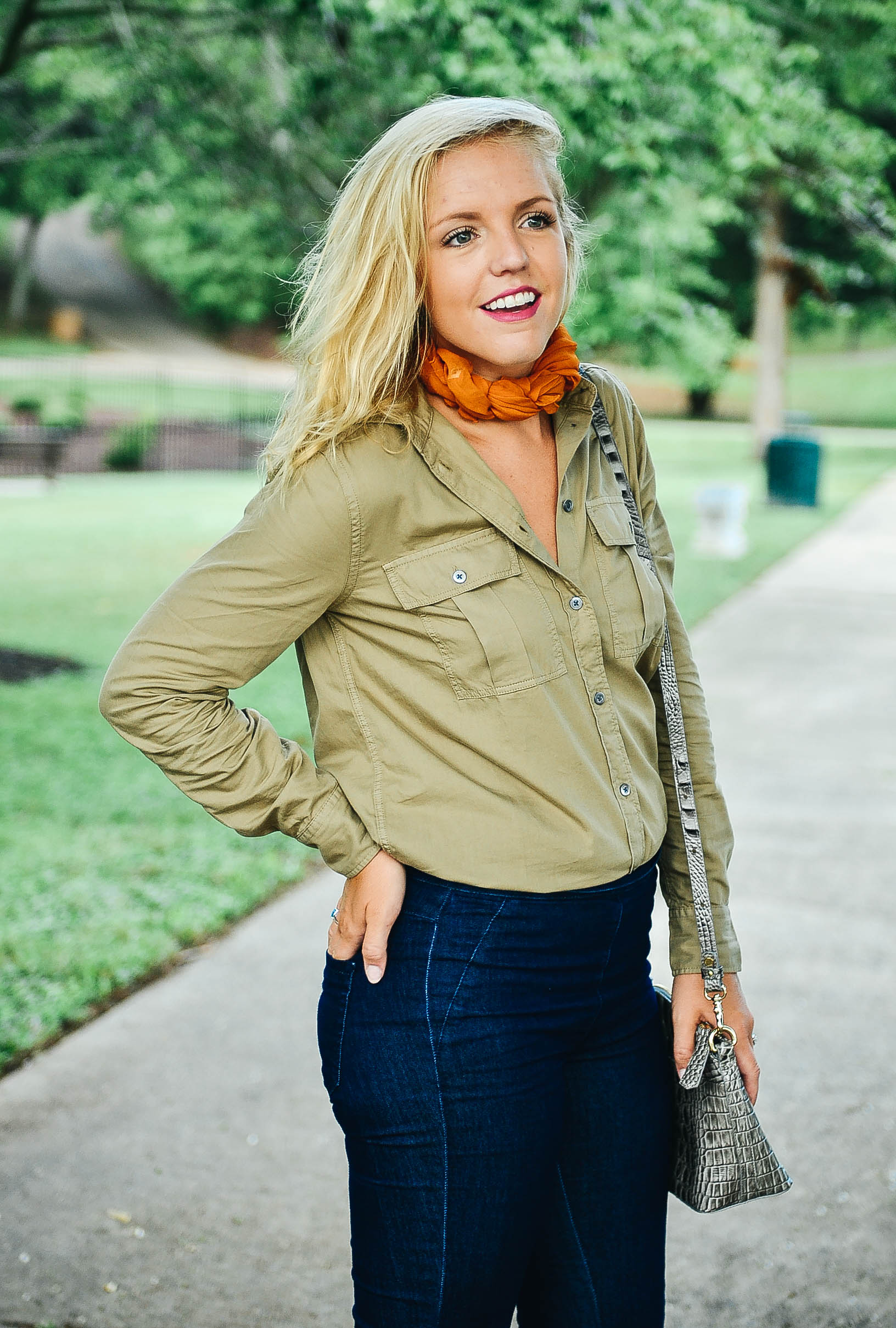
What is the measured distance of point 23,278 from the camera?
43625 millimetres

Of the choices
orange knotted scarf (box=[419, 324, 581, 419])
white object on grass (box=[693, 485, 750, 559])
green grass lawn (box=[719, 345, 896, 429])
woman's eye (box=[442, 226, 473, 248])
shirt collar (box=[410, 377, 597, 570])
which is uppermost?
woman's eye (box=[442, 226, 473, 248])

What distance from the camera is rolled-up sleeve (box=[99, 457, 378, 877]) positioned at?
5.63 ft

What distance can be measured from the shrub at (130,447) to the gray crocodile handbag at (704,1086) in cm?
2105

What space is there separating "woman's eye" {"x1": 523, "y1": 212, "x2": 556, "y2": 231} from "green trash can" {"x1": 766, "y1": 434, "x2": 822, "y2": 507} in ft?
52.8

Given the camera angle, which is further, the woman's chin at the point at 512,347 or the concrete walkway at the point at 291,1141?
the concrete walkway at the point at 291,1141

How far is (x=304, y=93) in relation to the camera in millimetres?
7914

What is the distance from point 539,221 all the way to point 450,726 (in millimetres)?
718

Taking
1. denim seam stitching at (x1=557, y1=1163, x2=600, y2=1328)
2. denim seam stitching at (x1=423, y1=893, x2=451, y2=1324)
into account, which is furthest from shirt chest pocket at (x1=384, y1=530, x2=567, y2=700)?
denim seam stitching at (x1=557, y1=1163, x2=600, y2=1328)

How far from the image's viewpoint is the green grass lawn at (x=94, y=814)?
4.24 meters

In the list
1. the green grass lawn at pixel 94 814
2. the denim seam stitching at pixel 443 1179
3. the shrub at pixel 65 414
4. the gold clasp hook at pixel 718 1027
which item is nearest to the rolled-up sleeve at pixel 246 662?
the denim seam stitching at pixel 443 1179

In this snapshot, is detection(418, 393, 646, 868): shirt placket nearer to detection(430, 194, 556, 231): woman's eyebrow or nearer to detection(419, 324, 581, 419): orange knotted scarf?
detection(419, 324, 581, 419): orange knotted scarf

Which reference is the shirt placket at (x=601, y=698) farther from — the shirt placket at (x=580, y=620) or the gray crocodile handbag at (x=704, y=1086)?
the gray crocodile handbag at (x=704, y=1086)

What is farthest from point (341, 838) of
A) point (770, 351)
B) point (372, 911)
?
point (770, 351)

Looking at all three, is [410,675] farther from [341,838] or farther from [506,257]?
[506,257]
